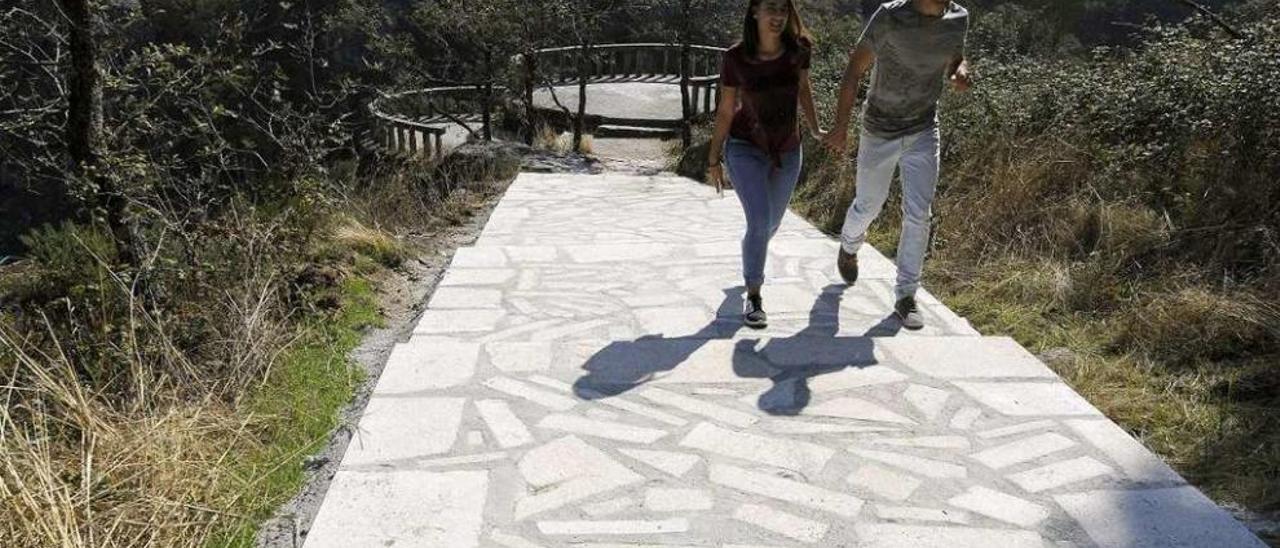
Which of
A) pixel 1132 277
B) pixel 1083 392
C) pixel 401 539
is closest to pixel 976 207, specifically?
pixel 1132 277

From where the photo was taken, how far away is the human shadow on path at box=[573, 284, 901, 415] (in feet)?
11.2

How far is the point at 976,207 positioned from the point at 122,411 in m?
4.76

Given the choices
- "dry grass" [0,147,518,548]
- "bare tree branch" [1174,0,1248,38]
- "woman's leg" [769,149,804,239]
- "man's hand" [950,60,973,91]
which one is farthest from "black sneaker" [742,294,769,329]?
"bare tree branch" [1174,0,1248,38]

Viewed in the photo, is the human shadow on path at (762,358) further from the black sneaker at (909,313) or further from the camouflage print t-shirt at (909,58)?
the camouflage print t-shirt at (909,58)

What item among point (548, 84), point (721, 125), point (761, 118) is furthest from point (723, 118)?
point (548, 84)

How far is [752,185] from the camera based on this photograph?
4.10 meters

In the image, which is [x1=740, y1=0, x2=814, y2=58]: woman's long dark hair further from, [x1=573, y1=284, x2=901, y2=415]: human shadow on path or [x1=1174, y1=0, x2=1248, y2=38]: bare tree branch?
[x1=1174, y1=0, x2=1248, y2=38]: bare tree branch

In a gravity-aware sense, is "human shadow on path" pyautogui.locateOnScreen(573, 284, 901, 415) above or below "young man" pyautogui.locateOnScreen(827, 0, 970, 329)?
below

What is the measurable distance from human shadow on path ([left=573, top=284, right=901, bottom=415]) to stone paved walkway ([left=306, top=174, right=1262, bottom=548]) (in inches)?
0.5

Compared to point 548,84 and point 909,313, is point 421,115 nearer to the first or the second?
point 548,84

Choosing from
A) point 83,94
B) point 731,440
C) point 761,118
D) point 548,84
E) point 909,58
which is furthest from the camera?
point 548,84

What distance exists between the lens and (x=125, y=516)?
2.37 meters

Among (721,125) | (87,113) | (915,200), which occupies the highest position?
(721,125)

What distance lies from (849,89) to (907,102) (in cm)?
25
